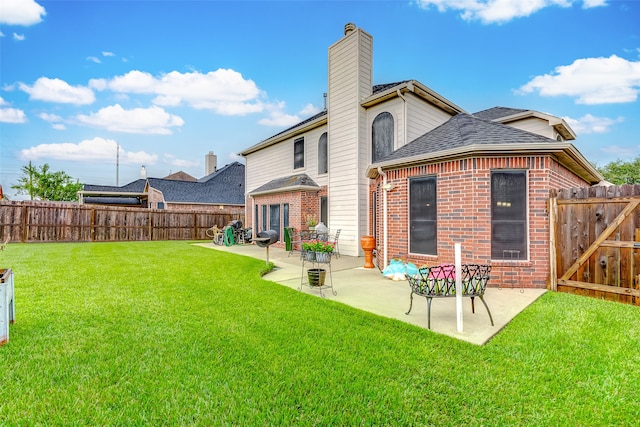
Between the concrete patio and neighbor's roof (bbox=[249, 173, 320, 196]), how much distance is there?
5205mm

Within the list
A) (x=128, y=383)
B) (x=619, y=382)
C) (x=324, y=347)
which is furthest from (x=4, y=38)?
(x=619, y=382)

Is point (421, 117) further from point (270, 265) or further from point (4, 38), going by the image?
point (4, 38)

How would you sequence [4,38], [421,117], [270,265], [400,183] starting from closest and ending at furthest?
[400,183] → [270,265] → [421,117] → [4,38]

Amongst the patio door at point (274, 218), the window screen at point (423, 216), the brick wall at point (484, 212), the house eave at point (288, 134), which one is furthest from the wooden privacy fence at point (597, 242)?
the patio door at point (274, 218)

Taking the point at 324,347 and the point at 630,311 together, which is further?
the point at 630,311

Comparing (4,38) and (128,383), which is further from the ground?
(4,38)

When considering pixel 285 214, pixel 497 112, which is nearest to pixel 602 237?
pixel 497 112

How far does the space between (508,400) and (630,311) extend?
3.84 metres

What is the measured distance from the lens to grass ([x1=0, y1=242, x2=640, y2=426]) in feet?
7.36

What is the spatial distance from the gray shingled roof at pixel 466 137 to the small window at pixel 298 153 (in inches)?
266

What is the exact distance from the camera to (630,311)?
4582 millimetres

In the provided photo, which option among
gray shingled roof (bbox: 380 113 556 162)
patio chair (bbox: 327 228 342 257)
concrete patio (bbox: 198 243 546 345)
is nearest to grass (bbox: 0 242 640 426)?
concrete patio (bbox: 198 243 546 345)

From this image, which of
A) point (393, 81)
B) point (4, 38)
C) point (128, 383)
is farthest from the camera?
point (393, 81)

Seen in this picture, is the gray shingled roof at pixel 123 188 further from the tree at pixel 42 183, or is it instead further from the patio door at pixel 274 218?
the patio door at pixel 274 218
